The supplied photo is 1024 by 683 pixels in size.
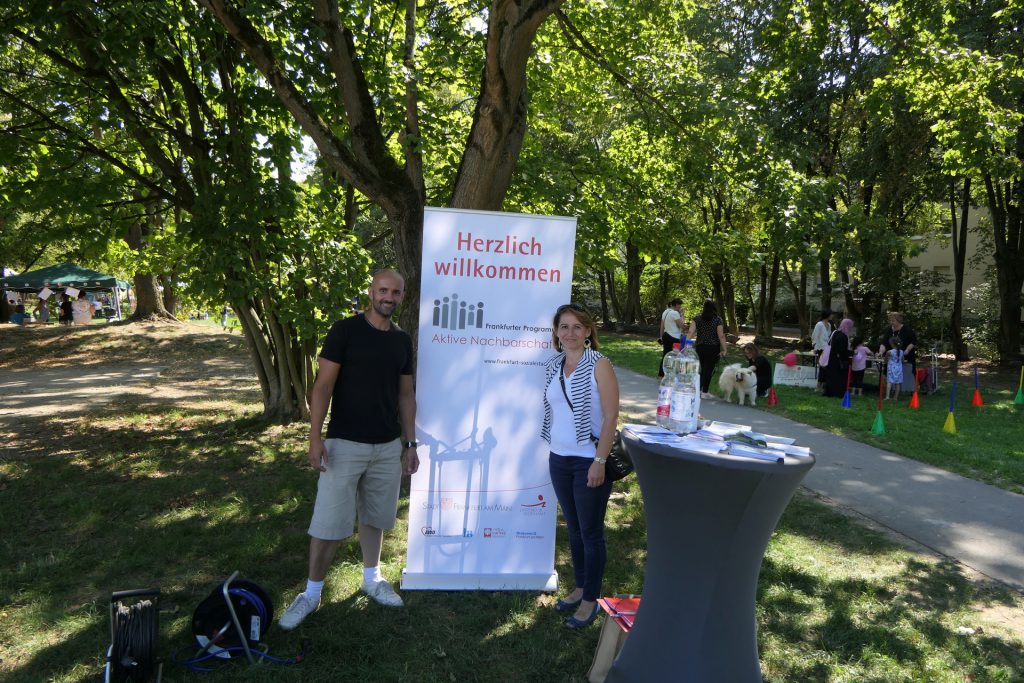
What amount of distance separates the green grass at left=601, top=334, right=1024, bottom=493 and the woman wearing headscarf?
0.30 m

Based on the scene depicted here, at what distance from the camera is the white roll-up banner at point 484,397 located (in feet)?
14.5

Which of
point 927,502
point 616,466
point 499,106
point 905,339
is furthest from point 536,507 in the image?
point 905,339

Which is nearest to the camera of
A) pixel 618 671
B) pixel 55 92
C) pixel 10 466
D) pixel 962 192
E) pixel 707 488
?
pixel 707 488

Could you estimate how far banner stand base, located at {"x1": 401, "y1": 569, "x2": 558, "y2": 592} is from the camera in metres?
4.56

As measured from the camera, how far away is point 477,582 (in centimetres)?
462

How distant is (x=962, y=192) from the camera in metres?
20.1

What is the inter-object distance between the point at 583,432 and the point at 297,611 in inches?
78.5

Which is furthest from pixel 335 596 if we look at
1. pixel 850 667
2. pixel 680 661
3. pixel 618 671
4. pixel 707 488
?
pixel 850 667

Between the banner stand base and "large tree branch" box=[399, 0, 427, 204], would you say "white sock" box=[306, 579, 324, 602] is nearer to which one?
the banner stand base

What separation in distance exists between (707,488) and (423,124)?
21.2 feet

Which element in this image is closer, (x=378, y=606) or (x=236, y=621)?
(x=236, y=621)

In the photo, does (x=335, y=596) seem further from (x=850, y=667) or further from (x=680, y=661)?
(x=850, y=667)

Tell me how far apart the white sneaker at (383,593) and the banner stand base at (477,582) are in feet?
0.61

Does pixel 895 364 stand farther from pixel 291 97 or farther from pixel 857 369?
pixel 291 97
